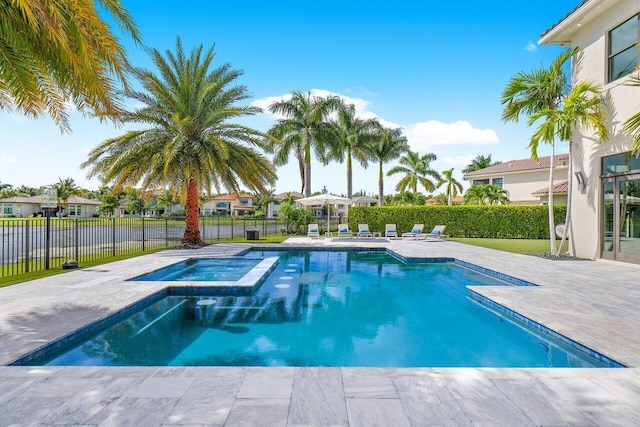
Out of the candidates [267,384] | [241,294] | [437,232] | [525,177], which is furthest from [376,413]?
[525,177]

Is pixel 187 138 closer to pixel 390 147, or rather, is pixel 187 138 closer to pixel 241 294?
pixel 241 294

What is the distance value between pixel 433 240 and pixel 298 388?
18020 millimetres

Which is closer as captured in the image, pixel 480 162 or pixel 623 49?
pixel 623 49

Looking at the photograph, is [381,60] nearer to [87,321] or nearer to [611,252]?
[611,252]

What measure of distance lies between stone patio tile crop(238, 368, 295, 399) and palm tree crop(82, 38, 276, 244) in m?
10.9

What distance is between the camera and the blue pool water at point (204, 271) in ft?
30.6

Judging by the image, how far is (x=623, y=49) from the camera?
10.5 metres

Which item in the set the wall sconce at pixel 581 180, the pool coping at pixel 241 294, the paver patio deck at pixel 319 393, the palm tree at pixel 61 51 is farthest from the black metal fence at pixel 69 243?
the wall sconce at pixel 581 180

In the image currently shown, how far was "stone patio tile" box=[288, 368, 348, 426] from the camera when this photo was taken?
9.05 ft

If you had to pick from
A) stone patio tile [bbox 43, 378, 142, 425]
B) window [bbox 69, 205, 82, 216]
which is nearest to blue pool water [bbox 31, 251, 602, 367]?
stone patio tile [bbox 43, 378, 142, 425]

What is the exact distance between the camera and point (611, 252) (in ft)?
36.2

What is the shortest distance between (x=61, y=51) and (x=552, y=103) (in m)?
14.4

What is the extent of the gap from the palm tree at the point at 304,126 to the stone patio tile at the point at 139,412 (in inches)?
902

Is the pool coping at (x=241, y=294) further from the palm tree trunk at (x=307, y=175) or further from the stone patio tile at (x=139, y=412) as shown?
the palm tree trunk at (x=307, y=175)
